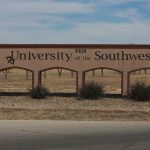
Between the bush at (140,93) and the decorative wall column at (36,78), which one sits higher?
the decorative wall column at (36,78)

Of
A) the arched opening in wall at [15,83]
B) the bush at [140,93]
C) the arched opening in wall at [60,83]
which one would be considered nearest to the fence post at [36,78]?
the arched opening in wall at [15,83]

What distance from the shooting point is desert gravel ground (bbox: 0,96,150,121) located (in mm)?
23078

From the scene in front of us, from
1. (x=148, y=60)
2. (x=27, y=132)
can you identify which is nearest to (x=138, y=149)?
(x=27, y=132)

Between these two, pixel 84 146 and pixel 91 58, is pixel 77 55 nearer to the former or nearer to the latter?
pixel 91 58

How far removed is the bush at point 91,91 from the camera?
32.1 metres

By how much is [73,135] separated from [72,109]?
10.8 m

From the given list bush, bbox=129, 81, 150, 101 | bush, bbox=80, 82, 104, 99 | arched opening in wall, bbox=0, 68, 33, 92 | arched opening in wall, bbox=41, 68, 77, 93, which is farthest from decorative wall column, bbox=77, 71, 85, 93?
bush, bbox=129, 81, 150, 101

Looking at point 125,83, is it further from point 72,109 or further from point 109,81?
point 109,81

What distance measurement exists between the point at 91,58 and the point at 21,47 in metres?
4.57

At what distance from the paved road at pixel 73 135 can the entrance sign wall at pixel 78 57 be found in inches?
584

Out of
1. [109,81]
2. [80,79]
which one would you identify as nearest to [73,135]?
[80,79]

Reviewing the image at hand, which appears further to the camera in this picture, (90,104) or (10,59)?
(10,59)

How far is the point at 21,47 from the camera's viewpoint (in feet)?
115

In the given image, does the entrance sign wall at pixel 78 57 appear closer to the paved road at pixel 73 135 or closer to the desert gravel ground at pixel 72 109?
the desert gravel ground at pixel 72 109
